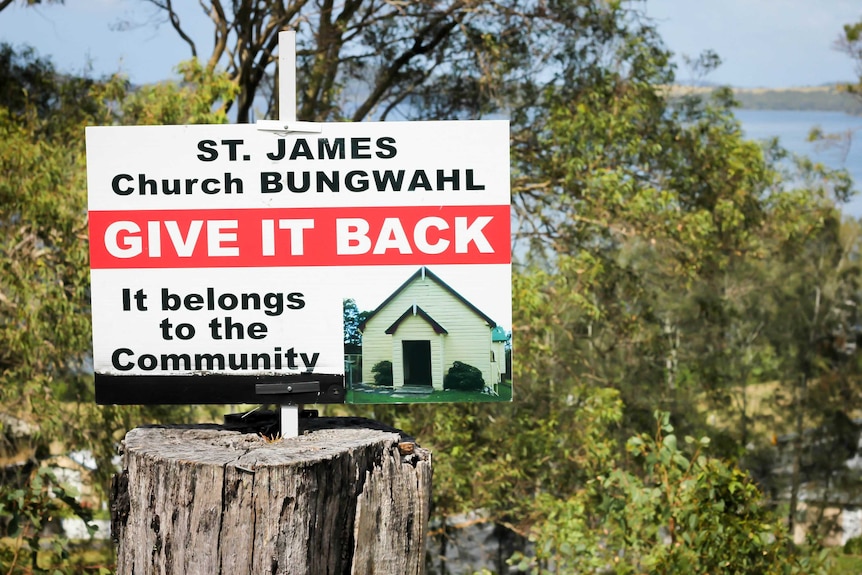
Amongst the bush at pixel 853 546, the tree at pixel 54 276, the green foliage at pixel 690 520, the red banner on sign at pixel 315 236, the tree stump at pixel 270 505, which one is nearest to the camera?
the tree stump at pixel 270 505

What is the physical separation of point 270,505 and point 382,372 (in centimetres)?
43

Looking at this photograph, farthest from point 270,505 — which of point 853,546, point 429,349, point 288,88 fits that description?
point 853,546

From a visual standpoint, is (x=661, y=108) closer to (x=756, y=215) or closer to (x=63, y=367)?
(x=756, y=215)

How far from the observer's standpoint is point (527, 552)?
14.7 meters

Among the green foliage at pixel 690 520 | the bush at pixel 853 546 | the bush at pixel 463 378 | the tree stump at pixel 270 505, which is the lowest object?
the bush at pixel 853 546

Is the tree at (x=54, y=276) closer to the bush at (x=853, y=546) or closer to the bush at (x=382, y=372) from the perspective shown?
the bush at (x=382, y=372)

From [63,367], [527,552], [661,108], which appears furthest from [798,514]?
[63,367]

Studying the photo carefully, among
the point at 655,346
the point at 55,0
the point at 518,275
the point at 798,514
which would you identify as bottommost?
the point at 798,514

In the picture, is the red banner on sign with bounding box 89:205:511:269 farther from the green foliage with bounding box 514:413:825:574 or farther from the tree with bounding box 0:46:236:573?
the tree with bounding box 0:46:236:573

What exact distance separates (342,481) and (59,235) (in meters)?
5.15

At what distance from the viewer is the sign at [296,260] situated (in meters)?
2.36

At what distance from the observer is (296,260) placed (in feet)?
7.78

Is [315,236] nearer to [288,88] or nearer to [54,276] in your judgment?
[288,88]

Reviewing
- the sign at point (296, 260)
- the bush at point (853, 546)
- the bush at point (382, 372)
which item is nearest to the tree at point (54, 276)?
the sign at point (296, 260)
